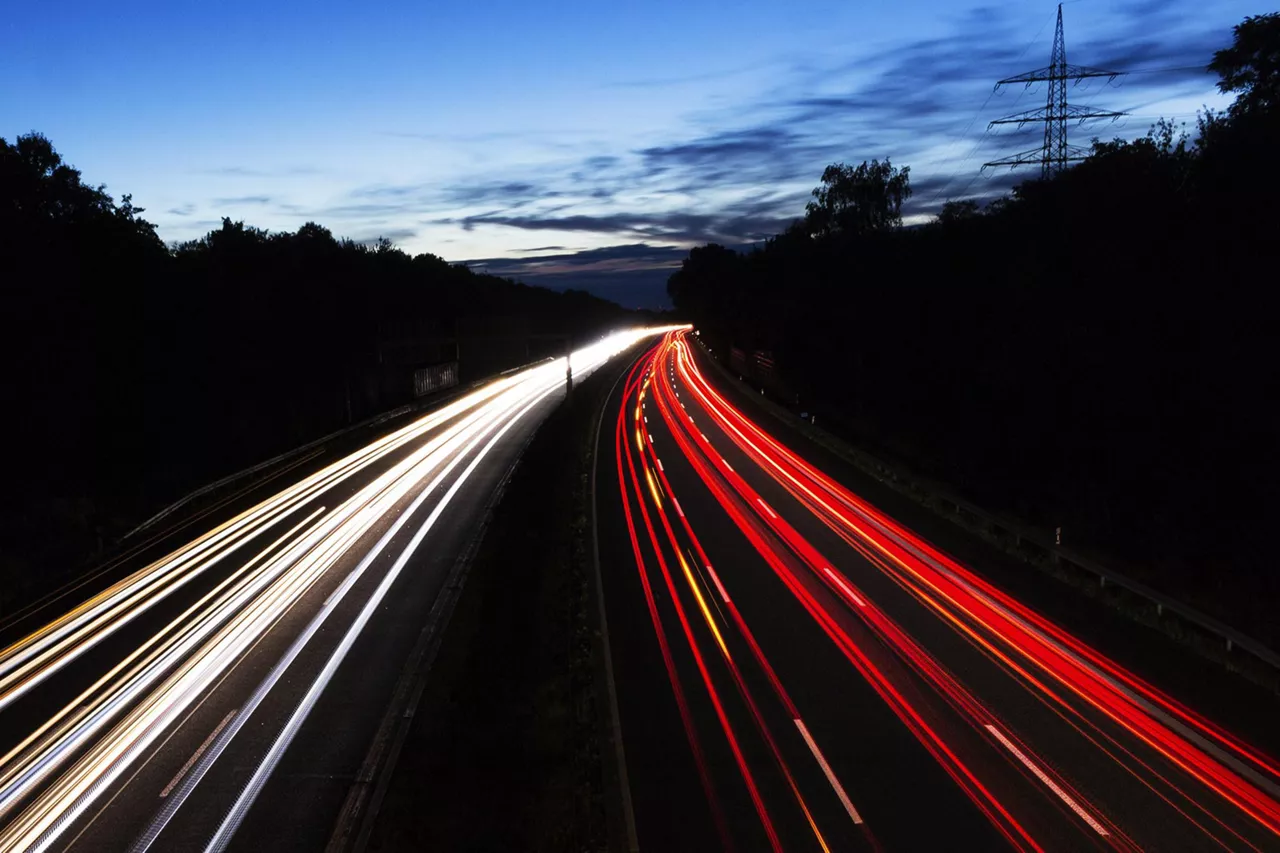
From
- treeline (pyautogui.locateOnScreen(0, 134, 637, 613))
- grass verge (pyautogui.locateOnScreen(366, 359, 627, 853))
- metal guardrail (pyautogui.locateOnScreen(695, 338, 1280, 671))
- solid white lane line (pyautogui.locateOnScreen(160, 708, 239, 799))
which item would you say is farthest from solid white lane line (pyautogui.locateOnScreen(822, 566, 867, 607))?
treeline (pyautogui.locateOnScreen(0, 134, 637, 613))

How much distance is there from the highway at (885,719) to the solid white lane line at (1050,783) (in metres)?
0.03

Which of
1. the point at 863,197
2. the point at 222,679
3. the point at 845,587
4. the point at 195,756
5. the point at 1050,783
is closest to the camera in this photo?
the point at 1050,783

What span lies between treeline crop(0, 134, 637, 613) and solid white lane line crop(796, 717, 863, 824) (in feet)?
59.6

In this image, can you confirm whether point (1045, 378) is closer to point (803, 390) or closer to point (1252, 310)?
point (1252, 310)

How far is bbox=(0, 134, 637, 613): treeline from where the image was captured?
37.9 m

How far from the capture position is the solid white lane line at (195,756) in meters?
12.7

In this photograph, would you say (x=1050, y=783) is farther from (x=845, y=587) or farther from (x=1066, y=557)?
(x=1066, y=557)

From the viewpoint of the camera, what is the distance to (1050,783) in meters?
12.5

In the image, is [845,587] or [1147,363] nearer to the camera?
[845,587]

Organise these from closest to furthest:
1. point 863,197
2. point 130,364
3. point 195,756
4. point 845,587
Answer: point 195,756
point 845,587
point 130,364
point 863,197

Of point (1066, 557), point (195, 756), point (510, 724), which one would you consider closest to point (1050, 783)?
point (510, 724)

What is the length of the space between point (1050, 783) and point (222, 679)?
13.1 m

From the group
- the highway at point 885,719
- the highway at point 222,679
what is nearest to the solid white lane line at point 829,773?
the highway at point 885,719

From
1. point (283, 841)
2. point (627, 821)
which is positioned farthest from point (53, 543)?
point (627, 821)
